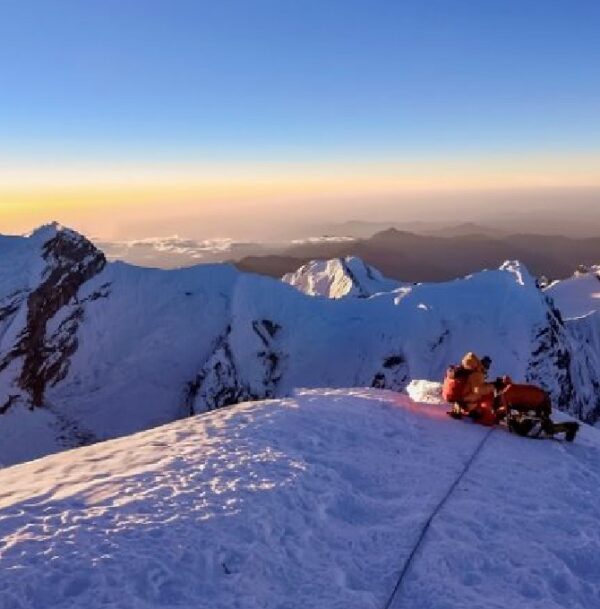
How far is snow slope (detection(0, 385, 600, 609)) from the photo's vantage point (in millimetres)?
7648

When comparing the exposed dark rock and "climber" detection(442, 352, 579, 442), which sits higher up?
"climber" detection(442, 352, 579, 442)

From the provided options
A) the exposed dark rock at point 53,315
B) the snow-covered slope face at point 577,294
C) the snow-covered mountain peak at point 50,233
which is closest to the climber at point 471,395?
the exposed dark rock at point 53,315

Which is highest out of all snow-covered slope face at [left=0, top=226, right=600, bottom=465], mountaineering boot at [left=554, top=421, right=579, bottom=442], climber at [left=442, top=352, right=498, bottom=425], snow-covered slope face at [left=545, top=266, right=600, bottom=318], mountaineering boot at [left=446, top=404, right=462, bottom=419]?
climber at [left=442, top=352, right=498, bottom=425]

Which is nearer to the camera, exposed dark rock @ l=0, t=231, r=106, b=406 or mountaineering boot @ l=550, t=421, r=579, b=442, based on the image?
mountaineering boot @ l=550, t=421, r=579, b=442

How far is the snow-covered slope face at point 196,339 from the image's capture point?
6812 centimetres

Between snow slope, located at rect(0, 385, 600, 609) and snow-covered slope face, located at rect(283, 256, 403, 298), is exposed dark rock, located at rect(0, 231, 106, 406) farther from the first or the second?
snow slope, located at rect(0, 385, 600, 609)

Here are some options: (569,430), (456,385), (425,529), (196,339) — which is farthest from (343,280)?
(425,529)

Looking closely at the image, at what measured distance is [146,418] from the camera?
225 ft

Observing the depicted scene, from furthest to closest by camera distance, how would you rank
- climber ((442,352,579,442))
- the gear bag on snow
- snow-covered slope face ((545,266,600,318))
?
snow-covered slope face ((545,266,600,318)) → the gear bag on snow → climber ((442,352,579,442))

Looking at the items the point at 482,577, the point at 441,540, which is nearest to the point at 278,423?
the point at 441,540

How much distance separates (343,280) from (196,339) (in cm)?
5103

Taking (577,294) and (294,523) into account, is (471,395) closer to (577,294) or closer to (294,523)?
(294,523)

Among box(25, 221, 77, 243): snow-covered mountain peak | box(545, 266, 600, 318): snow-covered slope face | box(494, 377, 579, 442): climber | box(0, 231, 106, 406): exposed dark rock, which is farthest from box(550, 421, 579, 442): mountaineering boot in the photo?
box(545, 266, 600, 318): snow-covered slope face

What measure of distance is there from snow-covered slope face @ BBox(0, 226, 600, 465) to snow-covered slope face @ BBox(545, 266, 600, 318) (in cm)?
7133
